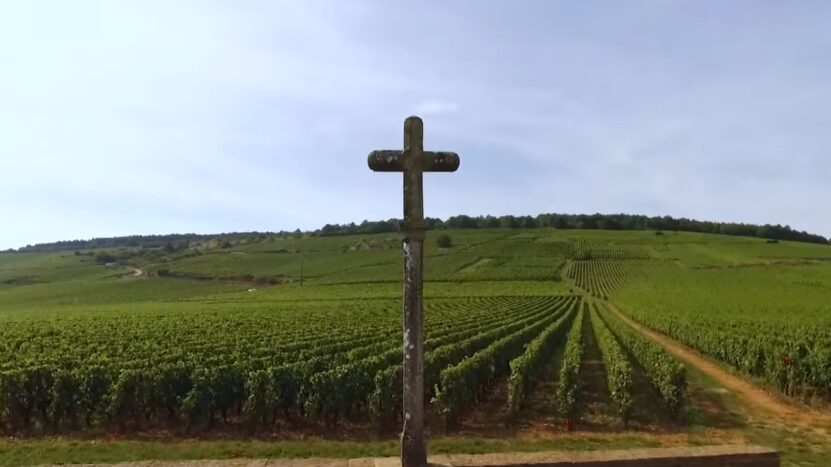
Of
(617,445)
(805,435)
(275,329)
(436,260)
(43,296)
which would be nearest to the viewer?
(617,445)

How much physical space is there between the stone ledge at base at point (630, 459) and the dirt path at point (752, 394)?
441 inches

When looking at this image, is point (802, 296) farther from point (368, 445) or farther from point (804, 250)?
point (804, 250)

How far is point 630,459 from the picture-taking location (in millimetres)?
6309

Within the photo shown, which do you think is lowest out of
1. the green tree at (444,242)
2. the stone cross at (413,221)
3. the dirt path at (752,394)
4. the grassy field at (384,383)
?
the dirt path at (752,394)

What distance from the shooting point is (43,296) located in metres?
88.9

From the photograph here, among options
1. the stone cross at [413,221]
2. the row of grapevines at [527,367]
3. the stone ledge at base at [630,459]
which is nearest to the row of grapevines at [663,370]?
the row of grapevines at [527,367]

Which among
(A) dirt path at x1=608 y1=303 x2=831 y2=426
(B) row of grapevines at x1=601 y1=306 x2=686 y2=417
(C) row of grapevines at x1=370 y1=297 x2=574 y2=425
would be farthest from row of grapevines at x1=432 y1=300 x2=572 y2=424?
(A) dirt path at x1=608 y1=303 x2=831 y2=426

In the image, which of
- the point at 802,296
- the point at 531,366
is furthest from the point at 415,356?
the point at 802,296

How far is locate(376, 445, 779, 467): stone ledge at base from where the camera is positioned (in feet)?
20.4

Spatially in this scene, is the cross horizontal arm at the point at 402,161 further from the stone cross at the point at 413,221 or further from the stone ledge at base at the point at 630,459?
the stone ledge at base at the point at 630,459

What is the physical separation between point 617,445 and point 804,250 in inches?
4476

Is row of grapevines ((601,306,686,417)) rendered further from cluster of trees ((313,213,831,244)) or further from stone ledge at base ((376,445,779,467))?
cluster of trees ((313,213,831,244))

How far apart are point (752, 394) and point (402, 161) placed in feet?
58.8

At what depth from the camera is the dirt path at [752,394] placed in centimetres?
1620
